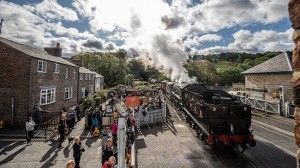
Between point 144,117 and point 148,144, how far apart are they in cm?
457

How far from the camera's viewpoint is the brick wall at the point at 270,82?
21.7 m

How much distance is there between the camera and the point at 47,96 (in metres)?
18.6

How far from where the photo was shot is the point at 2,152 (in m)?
10.6

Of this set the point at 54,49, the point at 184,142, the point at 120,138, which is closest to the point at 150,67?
the point at 54,49

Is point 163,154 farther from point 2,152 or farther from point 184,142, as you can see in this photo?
point 2,152

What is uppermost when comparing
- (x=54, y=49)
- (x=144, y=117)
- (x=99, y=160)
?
(x=54, y=49)

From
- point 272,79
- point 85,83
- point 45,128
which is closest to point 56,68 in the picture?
point 45,128

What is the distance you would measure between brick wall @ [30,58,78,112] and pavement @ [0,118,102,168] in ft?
16.3

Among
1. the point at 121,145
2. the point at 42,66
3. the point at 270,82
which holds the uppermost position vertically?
the point at 42,66

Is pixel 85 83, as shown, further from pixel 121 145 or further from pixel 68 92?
pixel 121 145

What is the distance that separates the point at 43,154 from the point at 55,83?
35.8 ft

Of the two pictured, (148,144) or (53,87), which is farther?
(53,87)

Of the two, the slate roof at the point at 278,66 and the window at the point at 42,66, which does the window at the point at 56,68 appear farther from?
the slate roof at the point at 278,66

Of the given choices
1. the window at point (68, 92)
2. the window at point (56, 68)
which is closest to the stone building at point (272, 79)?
the window at point (68, 92)
